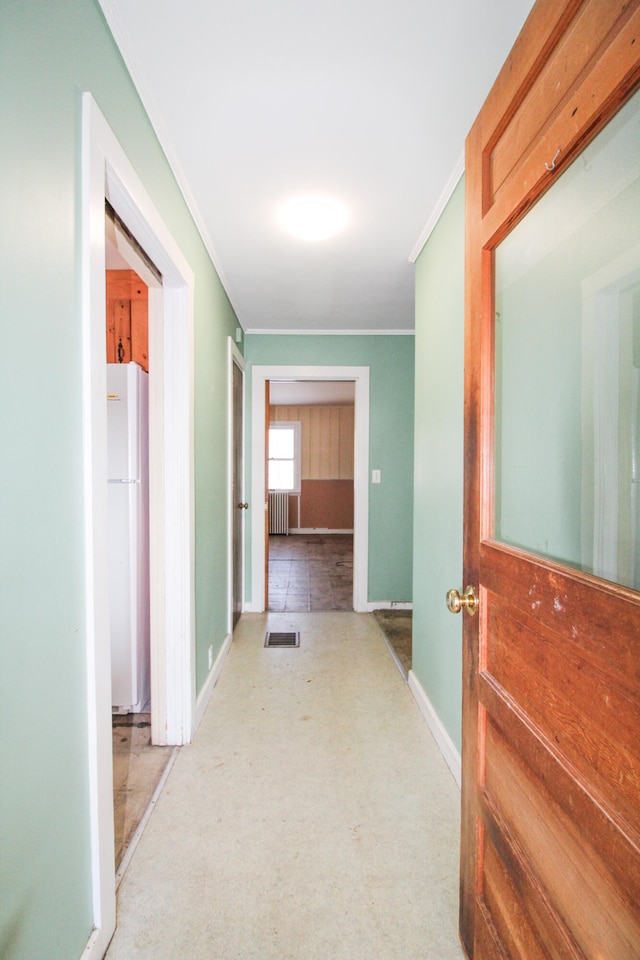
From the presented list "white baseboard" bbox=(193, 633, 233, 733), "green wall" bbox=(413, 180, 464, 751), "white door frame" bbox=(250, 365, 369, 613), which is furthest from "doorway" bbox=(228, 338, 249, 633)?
"green wall" bbox=(413, 180, 464, 751)

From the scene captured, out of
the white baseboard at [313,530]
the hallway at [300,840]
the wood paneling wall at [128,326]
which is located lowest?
the hallway at [300,840]

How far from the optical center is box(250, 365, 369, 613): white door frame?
4.07 metres

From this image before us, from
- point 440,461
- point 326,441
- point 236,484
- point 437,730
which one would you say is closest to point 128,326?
point 236,484

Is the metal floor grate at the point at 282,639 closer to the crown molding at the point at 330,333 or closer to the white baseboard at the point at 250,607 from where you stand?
the white baseboard at the point at 250,607

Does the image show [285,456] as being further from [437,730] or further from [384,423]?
[437,730]

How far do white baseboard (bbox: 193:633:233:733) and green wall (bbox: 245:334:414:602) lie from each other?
1511 mm

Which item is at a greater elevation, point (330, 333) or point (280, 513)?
point (330, 333)

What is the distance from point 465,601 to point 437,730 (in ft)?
4.43

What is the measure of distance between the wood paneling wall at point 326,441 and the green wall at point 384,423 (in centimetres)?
461

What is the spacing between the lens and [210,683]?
2594 millimetres

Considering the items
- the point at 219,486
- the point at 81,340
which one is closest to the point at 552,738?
the point at 81,340

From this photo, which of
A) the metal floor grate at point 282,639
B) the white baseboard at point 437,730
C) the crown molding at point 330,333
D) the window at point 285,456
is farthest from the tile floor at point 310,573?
the crown molding at point 330,333

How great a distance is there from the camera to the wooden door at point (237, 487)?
3576mm

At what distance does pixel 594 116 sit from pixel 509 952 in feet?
4.95
